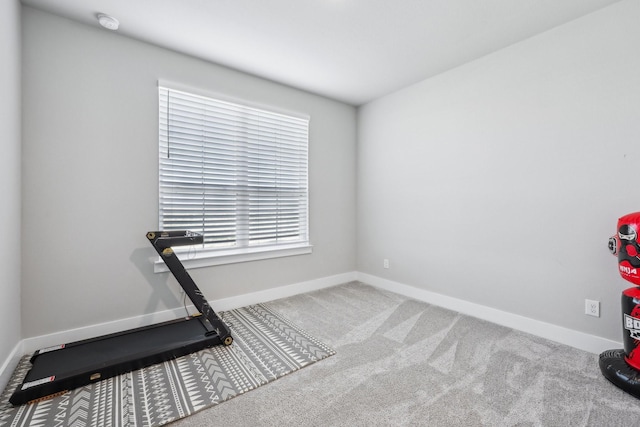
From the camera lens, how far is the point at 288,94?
11.7 ft

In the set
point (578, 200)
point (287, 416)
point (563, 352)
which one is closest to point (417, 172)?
point (578, 200)

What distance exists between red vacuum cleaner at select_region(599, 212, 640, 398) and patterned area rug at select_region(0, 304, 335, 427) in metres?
1.86

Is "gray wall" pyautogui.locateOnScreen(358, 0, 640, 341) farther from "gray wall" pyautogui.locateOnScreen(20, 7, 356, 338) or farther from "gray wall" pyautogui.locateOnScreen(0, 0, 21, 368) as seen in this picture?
"gray wall" pyautogui.locateOnScreen(0, 0, 21, 368)

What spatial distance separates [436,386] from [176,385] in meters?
1.69

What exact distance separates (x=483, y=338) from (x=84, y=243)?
351cm

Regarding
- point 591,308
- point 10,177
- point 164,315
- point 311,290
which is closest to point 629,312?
point 591,308

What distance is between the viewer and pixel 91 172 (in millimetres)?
2404

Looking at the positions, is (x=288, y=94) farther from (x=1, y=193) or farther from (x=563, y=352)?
(x=563, y=352)

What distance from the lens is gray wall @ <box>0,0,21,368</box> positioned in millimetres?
1791

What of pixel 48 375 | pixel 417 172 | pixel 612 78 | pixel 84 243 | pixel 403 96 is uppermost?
pixel 403 96

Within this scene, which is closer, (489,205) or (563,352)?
(563,352)

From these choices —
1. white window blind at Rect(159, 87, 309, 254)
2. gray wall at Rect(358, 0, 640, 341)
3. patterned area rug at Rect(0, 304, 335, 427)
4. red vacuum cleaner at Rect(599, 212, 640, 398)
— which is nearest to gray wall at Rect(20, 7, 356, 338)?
white window blind at Rect(159, 87, 309, 254)

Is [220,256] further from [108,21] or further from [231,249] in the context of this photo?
[108,21]

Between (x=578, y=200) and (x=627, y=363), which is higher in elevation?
(x=578, y=200)
